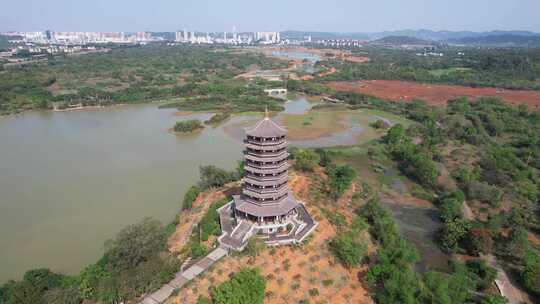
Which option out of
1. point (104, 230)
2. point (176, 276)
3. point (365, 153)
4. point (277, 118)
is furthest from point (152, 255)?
point (277, 118)

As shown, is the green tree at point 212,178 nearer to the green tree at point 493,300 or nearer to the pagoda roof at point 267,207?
the pagoda roof at point 267,207

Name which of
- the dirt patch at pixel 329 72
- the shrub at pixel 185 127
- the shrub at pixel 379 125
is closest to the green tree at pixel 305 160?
the shrub at pixel 185 127

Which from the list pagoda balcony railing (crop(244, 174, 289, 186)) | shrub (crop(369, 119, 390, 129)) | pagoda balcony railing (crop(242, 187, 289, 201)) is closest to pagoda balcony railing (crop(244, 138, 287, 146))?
pagoda balcony railing (crop(244, 174, 289, 186))

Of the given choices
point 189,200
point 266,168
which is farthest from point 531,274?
point 189,200

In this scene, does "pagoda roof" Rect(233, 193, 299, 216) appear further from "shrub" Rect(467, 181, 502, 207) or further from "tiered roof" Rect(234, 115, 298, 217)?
"shrub" Rect(467, 181, 502, 207)

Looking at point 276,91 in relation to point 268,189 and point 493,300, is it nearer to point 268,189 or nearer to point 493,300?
point 268,189
